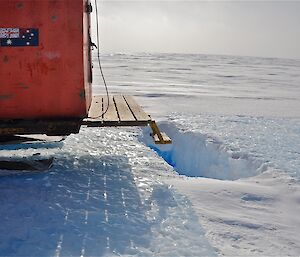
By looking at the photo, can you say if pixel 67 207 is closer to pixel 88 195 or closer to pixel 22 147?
pixel 88 195

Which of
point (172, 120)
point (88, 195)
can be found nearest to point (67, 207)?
point (88, 195)

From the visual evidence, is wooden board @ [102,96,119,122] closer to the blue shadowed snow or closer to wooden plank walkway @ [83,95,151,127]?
wooden plank walkway @ [83,95,151,127]

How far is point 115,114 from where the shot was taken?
5.64 meters

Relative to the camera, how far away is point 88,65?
18.3ft

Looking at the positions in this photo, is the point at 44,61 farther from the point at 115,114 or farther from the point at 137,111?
the point at 137,111

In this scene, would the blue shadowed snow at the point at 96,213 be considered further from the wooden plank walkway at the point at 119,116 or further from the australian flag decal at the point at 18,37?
the australian flag decal at the point at 18,37

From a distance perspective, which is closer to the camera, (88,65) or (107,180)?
(107,180)

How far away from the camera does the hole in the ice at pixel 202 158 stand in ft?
20.3

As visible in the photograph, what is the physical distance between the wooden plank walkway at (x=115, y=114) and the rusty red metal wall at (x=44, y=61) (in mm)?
328

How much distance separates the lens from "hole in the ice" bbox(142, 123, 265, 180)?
6180mm

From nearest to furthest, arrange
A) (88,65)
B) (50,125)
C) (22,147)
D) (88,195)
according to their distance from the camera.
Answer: (88,195) → (50,125) → (88,65) → (22,147)

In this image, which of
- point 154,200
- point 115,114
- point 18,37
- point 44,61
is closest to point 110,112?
point 115,114

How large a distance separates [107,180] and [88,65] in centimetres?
189

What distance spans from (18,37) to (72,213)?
244cm
